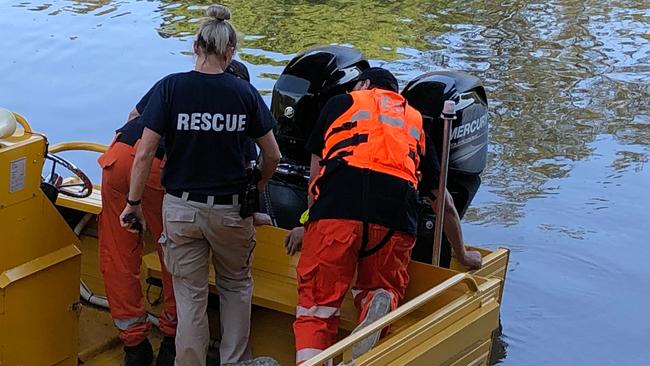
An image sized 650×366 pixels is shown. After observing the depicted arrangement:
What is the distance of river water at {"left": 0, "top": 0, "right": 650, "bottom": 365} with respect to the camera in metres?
6.78

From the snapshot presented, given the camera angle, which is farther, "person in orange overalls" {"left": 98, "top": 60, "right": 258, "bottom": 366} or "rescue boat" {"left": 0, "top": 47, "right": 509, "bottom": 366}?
"person in orange overalls" {"left": 98, "top": 60, "right": 258, "bottom": 366}

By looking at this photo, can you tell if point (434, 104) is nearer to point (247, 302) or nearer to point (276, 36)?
point (247, 302)

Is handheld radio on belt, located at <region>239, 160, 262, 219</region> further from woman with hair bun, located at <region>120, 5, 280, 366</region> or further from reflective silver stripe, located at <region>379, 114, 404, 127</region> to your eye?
reflective silver stripe, located at <region>379, 114, 404, 127</region>

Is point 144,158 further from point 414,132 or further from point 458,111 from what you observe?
point 458,111

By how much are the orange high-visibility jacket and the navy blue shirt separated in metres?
0.28

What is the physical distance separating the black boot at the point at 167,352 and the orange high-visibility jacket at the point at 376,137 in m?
1.01

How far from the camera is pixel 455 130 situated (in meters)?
4.64

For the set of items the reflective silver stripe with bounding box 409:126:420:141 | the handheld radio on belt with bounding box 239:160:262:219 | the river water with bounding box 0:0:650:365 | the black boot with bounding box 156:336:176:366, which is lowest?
the river water with bounding box 0:0:650:365

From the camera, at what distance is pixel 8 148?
3.55 m

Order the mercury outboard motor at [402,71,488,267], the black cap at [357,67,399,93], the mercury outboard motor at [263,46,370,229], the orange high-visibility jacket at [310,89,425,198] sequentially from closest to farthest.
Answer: the orange high-visibility jacket at [310,89,425,198] < the black cap at [357,67,399,93] < the mercury outboard motor at [402,71,488,267] < the mercury outboard motor at [263,46,370,229]

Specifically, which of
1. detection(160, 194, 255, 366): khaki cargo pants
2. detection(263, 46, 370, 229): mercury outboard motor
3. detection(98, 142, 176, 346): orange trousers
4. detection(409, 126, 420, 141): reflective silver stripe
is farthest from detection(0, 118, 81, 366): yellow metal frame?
detection(409, 126, 420, 141): reflective silver stripe

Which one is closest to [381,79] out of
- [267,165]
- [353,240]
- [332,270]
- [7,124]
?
[267,165]

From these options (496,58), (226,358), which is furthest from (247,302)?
(496,58)

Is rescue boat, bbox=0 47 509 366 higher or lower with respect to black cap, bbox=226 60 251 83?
lower
